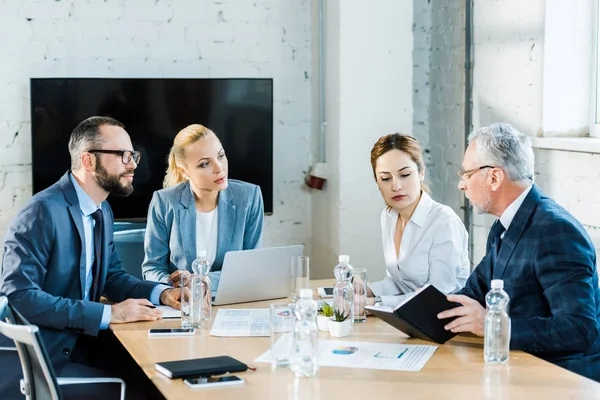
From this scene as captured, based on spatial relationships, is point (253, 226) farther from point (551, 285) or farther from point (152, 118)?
point (551, 285)

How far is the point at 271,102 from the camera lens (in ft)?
16.0

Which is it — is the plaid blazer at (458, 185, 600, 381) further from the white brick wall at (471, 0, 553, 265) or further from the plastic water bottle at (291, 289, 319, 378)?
the white brick wall at (471, 0, 553, 265)

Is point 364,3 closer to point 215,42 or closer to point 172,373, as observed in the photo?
point 215,42

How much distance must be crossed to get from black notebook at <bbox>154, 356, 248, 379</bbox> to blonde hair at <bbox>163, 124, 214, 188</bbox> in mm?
1459

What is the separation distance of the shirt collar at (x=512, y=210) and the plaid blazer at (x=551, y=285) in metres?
0.03

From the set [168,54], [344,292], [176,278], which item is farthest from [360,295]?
[168,54]

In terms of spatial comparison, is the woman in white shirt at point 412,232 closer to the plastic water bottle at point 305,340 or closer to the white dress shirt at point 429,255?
the white dress shirt at point 429,255

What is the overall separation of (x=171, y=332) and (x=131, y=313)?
249 mm

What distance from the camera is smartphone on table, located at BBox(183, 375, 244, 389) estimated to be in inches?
85.4

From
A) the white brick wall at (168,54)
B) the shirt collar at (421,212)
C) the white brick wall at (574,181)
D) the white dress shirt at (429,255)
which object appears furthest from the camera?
the white brick wall at (168,54)

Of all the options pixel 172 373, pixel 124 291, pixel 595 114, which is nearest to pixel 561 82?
pixel 595 114

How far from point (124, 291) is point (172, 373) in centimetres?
102

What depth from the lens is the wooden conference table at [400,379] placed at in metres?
2.09

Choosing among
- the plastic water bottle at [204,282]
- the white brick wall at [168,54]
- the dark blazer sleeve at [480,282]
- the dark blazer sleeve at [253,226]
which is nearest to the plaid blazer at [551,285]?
the dark blazer sleeve at [480,282]
